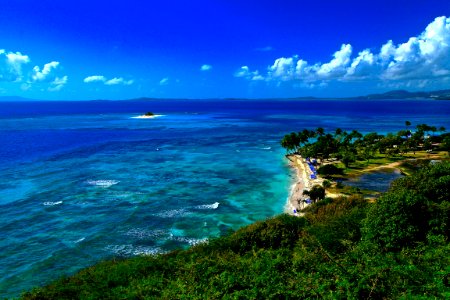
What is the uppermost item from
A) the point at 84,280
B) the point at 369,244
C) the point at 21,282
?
the point at 369,244

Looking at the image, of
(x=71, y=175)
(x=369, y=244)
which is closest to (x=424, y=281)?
(x=369, y=244)

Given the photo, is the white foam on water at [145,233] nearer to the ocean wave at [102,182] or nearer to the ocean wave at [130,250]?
the ocean wave at [130,250]

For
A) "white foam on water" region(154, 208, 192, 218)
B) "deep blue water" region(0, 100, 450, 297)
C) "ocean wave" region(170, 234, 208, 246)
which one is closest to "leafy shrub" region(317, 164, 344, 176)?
"deep blue water" region(0, 100, 450, 297)

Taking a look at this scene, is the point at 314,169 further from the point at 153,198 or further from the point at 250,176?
the point at 153,198

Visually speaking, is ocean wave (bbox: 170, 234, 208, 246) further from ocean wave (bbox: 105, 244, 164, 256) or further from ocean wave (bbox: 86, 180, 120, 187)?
ocean wave (bbox: 86, 180, 120, 187)

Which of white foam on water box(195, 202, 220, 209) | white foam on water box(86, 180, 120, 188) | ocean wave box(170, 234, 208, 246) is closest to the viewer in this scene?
ocean wave box(170, 234, 208, 246)

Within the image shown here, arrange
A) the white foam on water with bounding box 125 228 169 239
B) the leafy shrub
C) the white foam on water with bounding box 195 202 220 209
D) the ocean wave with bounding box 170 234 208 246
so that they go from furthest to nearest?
the leafy shrub < the white foam on water with bounding box 195 202 220 209 < the white foam on water with bounding box 125 228 169 239 < the ocean wave with bounding box 170 234 208 246

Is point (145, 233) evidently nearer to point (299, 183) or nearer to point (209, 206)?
point (209, 206)
